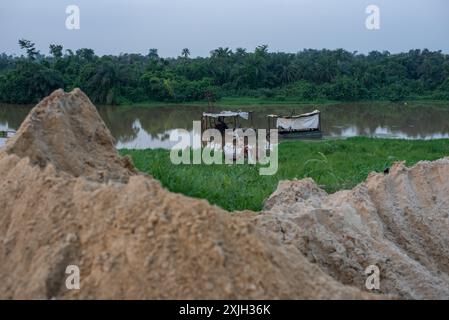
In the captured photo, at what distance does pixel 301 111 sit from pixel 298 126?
40.1ft

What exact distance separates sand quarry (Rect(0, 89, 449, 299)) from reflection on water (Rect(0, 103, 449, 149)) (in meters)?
17.8

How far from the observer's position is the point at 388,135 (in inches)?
960

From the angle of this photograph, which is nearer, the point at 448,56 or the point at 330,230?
the point at 330,230

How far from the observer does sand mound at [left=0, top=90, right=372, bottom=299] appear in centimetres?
210

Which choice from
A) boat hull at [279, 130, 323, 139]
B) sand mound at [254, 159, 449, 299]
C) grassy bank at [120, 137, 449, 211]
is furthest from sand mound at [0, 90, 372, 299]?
boat hull at [279, 130, 323, 139]

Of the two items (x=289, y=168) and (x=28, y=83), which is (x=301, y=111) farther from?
(x=289, y=168)

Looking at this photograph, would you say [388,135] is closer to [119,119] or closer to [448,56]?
[119,119]

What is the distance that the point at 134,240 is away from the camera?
A: 7.23ft

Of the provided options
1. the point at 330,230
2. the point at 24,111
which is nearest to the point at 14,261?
the point at 330,230

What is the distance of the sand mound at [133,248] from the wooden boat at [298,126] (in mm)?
19664

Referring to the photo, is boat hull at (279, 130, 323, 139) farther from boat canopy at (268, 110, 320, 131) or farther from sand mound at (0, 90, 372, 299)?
sand mound at (0, 90, 372, 299)

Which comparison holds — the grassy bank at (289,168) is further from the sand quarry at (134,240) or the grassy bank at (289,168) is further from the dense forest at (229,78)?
the dense forest at (229,78)

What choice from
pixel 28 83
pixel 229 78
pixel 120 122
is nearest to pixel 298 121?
pixel 120 122
